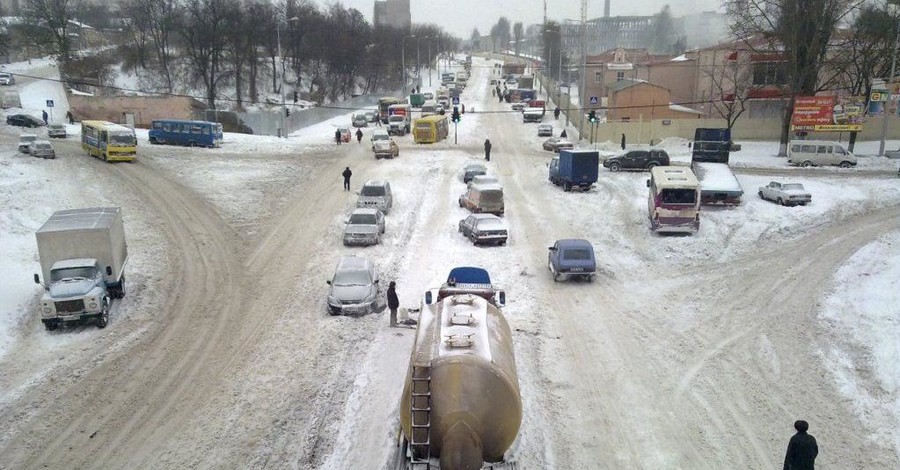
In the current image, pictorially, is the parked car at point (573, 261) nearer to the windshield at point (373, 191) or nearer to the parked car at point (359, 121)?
the windshield at point (373, 191)

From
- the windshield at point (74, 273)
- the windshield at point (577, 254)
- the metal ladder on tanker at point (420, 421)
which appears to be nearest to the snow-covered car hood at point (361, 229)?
the windshield at point (577, 254)

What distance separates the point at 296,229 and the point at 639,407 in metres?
20.5

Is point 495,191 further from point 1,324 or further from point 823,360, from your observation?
point 1,324

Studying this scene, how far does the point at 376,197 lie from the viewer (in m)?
34.2

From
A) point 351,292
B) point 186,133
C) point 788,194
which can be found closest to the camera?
point 351,292

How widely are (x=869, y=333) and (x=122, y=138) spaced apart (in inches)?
1625

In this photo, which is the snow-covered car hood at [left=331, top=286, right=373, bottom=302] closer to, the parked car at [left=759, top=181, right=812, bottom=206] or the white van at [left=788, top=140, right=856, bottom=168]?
the parked car at [left=759, top=181, right=812, bottom=206]

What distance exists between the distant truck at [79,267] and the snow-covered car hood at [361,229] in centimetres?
932

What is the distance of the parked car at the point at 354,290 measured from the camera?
70.8ft

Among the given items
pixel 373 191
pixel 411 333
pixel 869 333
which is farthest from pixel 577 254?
pixel 373 191

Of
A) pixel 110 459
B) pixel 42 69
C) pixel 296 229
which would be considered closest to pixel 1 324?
pixel 110 459

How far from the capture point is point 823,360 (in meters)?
18.5

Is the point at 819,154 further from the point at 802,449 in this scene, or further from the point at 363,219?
the point at 802,449

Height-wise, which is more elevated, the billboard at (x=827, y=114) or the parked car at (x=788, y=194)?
the billboard at (x=827, y=114)
